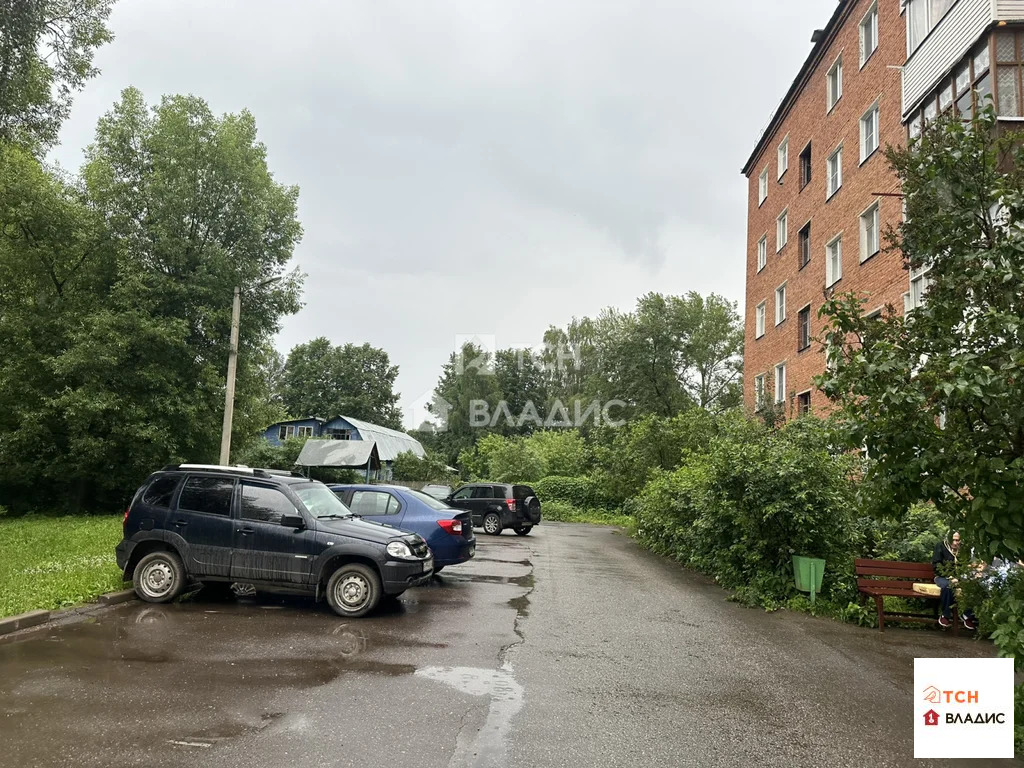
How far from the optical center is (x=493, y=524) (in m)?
24.1

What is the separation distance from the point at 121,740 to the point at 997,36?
57.9 feet

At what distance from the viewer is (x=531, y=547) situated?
64.8ft

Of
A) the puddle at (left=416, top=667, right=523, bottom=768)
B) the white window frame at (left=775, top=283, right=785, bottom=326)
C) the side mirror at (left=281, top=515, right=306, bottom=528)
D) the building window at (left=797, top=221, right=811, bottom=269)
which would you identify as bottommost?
the puddle at (left=416, top=667, right=523, bottom=768)

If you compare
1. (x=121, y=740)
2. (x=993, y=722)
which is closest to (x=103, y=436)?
(x=121, y=740)

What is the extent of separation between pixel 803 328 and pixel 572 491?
59.0 ft

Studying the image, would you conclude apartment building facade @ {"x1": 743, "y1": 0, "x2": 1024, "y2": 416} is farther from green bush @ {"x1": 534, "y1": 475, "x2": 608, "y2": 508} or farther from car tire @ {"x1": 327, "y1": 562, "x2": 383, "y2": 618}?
green bush @ {"x1": 534, "y1": 475, "x2": 608, "y2": 508}

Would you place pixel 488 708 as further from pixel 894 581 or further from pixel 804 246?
pixel 804 246

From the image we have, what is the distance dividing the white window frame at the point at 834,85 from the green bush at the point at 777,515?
1664 centimetres

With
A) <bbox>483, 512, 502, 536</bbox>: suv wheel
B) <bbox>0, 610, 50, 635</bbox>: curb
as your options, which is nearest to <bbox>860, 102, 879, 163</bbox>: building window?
<bbox>483, 512, 502, 536</bbox>: suv wheel

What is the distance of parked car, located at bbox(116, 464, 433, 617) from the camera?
8.63 meters

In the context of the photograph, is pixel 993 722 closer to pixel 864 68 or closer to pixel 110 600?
pixel 110 600

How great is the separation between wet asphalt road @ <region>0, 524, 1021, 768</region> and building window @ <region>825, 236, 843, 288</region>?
1695cm

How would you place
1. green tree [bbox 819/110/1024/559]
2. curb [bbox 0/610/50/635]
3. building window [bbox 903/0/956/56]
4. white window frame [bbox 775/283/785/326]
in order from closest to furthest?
1. green tree [bbox 819/110/1024/559]
2. curb [bbox 0/610/50/635]
3. building window [bbox 903/0/956/56]
4. white window frame [bbox 775/283/785/326]

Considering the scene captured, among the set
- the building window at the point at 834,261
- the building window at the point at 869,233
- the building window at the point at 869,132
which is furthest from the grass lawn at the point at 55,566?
the building window at the point at 869,132
